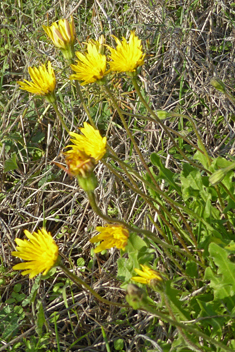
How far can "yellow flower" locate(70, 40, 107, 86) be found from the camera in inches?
80.0

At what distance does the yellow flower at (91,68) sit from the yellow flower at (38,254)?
0.75 metres

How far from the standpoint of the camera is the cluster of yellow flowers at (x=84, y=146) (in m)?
1.65

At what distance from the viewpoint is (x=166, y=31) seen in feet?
10.6

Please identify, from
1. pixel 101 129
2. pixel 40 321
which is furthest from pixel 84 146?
pixel 101 129

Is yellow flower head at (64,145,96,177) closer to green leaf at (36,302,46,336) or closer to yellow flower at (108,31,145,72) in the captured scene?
yellow flower at (108,31,145,72)

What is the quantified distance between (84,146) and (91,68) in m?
0.41

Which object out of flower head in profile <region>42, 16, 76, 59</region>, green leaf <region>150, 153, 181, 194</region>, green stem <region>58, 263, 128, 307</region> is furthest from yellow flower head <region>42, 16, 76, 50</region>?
green stem <region>58, 263, 128, 307</region>

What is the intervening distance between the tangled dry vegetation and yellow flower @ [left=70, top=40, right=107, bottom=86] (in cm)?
68

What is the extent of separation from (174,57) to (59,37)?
124 cm

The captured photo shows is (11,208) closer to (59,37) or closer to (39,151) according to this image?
(39,151)

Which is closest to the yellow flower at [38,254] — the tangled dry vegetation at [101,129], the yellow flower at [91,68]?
the tangled dry vegetation at [101,129]

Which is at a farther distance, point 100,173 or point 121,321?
point 100,173

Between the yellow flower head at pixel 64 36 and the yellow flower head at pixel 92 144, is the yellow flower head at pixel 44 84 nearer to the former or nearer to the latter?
the yellow flower head at pixel 64 36

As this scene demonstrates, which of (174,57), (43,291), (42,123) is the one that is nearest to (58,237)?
(43,291)
